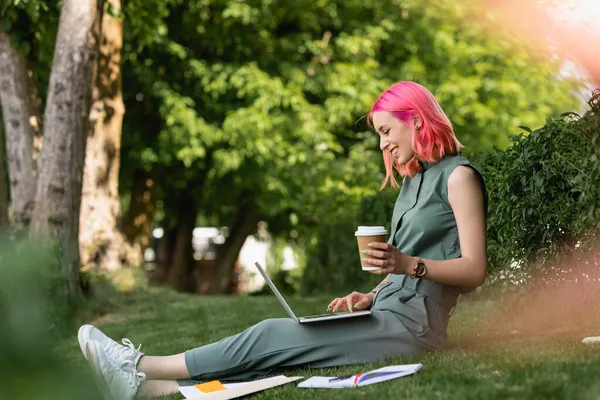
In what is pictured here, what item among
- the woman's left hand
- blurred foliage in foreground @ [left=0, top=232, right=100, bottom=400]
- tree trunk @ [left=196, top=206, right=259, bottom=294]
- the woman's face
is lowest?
tree trunk @ [left=196, top=206, right=259, bottom=294]

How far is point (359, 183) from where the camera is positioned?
17.9 meters

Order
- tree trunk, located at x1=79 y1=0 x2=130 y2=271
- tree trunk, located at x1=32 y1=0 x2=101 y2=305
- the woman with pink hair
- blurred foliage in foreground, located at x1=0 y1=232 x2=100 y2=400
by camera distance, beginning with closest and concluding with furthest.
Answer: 1. blurred foliage in foreground, located at x1=0 y1=232 x2=100 y2=400
2. the woman with pink hair
3. tree trunk, located at x1=32 y1=0 x2=101 y2=305
4. tree trunk, located at x1=79 y1=0 x2=130 y2=271

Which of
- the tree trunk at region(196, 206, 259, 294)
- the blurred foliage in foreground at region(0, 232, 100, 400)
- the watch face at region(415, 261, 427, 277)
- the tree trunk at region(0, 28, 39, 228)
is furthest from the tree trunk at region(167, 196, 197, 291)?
the blurred foliage in foreground at region(0, 232, 100, 400)

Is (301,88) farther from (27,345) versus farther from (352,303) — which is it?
(27,345)

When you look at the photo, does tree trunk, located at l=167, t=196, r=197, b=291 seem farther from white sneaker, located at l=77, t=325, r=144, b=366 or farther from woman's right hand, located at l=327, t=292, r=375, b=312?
white sneaker, located at l=77, t=325, r=144, b=366

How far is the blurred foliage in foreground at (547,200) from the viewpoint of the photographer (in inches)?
171

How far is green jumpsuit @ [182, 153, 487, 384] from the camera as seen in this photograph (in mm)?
4184

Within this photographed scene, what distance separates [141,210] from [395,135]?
16849 millimetres

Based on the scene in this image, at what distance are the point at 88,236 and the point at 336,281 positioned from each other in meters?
4.27

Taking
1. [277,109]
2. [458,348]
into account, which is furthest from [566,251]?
[277,109]

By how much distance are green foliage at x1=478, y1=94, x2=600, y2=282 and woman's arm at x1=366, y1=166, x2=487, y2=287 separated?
0.64 m

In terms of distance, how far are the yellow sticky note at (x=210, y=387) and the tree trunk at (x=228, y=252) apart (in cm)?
1944

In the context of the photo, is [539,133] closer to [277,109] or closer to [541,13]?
[541,13]

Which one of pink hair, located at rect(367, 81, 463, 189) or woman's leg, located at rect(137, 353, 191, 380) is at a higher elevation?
pink hair, located at rect(367, 81, 463, 189)
